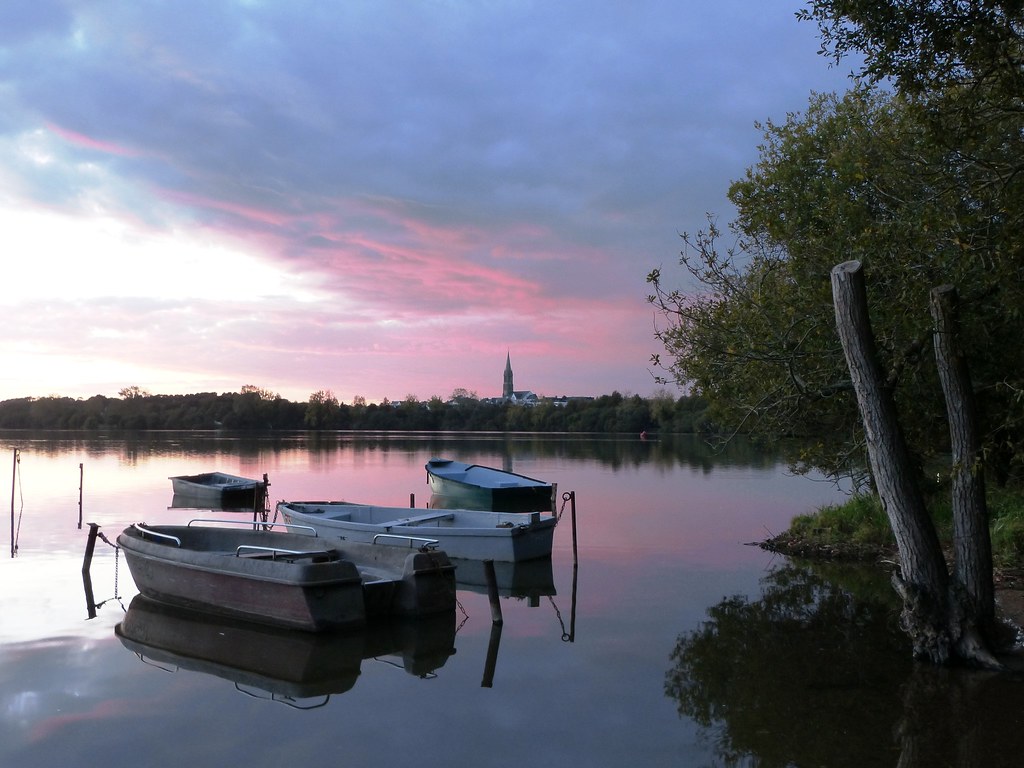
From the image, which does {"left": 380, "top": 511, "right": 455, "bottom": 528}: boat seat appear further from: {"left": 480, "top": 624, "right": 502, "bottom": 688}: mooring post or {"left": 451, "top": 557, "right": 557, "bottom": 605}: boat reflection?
{"left": 480, "top": 624, "right": 502, "bottom": 688}: mooring post

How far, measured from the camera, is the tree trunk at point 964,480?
927 centimetres

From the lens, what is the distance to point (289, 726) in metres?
8.29

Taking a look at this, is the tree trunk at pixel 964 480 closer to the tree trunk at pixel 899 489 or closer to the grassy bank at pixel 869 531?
the tree trunk at pixel 899 489

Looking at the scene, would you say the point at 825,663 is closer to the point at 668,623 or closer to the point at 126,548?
the point at 668,623

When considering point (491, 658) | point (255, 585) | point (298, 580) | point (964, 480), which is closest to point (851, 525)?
point (964, 480)

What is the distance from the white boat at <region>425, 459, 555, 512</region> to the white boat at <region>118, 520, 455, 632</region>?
9.66m

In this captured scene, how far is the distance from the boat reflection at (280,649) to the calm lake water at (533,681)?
0.04 m

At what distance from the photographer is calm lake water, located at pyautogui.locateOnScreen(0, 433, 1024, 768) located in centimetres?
764

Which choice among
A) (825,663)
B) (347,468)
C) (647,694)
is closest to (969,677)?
(825,663)

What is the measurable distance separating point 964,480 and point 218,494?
84.5 ft

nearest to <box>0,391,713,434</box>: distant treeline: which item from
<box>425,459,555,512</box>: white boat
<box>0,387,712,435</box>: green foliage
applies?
<box>0,387,712,435</box>: green foliage

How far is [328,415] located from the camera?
133 meters

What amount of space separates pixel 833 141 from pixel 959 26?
9360mm

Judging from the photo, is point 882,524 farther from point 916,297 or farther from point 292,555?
point 292,555
